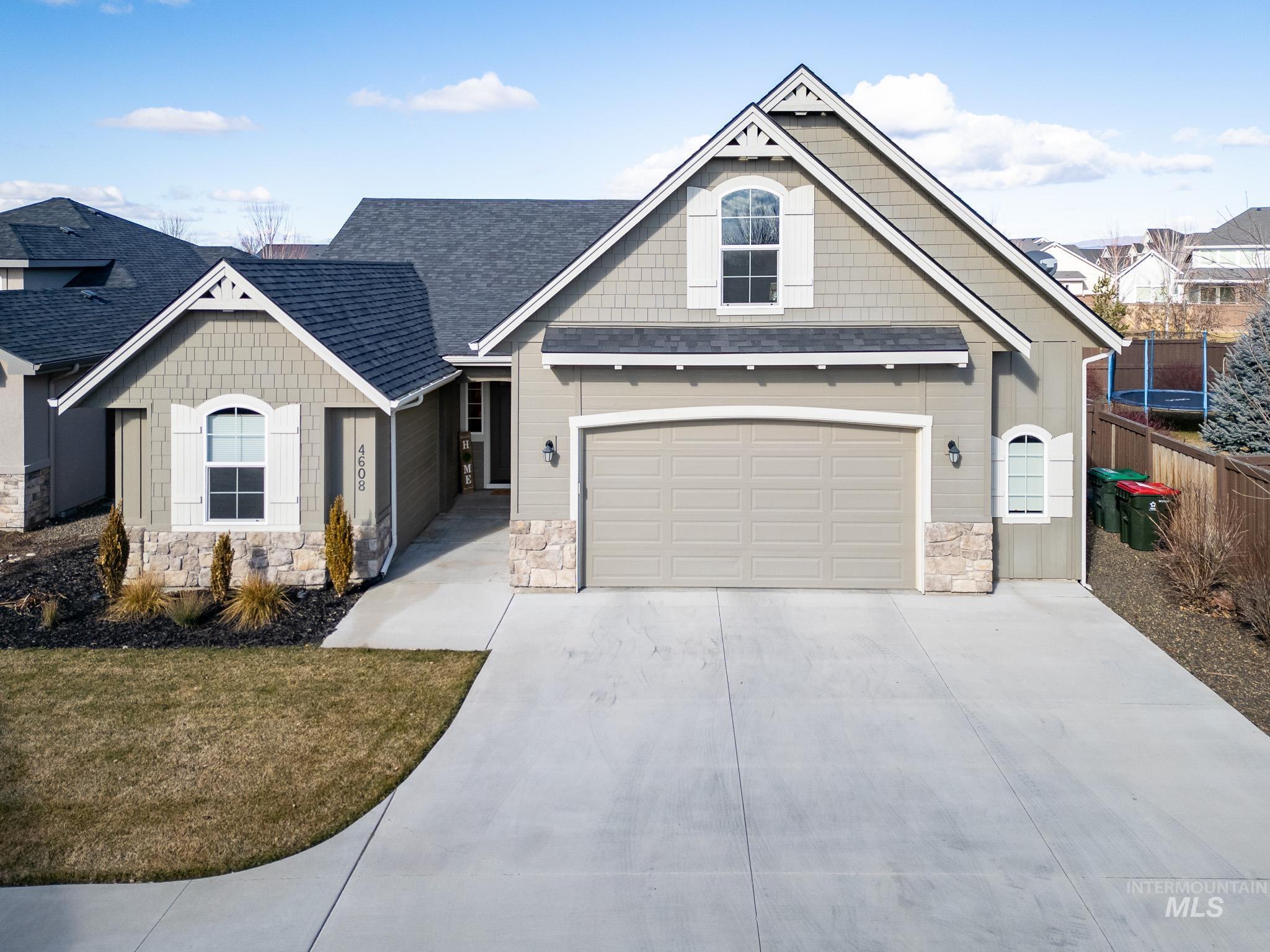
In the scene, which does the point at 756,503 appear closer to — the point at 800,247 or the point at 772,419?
the point at 772,419

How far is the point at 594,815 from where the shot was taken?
284 inches

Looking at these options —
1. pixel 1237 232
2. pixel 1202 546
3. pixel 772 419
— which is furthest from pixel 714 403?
pixel 1237 232

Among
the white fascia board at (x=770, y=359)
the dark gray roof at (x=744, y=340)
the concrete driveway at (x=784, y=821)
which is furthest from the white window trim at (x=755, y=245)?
the concrete driveway at (x=784, y=821)

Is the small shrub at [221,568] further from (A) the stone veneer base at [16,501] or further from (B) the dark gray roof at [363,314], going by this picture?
(A) the stone veneer base at [16,501]

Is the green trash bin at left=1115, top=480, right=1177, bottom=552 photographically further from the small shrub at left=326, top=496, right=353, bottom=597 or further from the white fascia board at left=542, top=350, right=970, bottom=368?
the small shrub at left=326, top=496, right=353, bottom=597

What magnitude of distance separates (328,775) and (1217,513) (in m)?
10.9

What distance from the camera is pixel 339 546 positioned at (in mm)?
12422

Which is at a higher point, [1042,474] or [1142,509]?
[1042,474]

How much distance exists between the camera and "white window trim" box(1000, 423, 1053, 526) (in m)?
13.2

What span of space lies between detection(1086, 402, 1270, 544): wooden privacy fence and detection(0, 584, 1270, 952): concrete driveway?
8.12 ft

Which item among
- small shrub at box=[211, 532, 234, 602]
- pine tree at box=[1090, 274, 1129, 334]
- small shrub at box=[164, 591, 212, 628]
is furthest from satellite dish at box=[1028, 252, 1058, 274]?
pine tree at box=[1090, 274, 1129, 334]

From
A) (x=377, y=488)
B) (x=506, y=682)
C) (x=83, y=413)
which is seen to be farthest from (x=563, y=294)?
(x=83, y=413)

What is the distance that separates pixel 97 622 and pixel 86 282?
15009 millimetres

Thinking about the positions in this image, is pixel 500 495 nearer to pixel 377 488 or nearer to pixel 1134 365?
pixel 377 488
